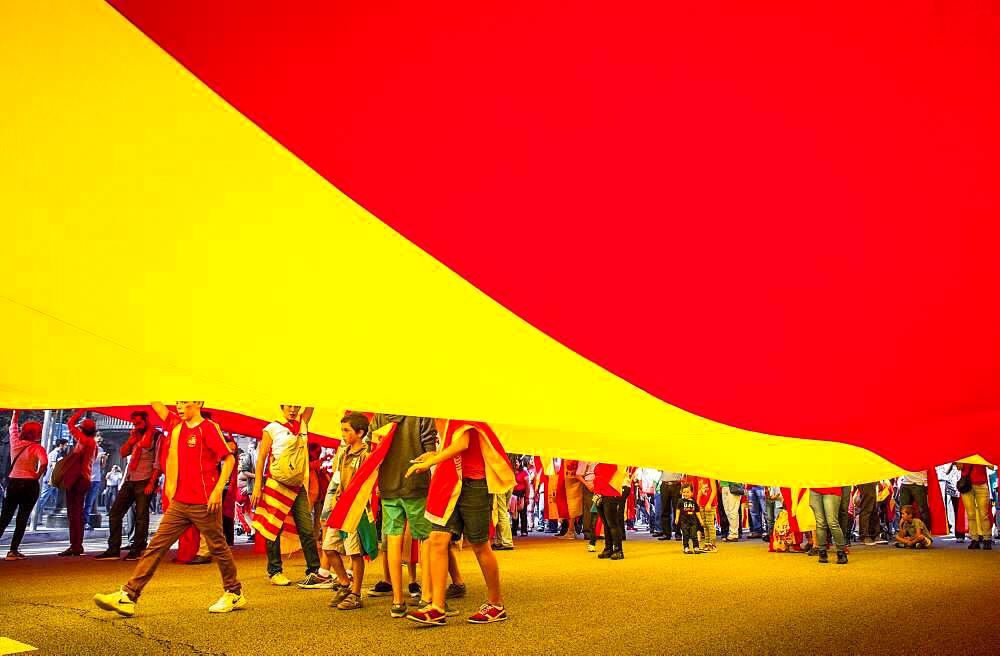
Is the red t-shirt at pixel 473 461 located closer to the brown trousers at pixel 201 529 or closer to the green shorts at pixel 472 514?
the green shorts at pixel 472 514

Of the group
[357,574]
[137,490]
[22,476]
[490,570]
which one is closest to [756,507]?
[137,490]

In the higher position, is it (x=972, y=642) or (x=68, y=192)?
(x=68, y=192)

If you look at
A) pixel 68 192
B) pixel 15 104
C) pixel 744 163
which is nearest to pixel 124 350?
pixel 68 192

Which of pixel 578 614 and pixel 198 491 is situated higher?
pixel 198 491

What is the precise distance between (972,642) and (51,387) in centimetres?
524

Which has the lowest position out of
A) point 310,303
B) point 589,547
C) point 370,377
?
point 589,547

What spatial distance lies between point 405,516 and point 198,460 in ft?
5.50

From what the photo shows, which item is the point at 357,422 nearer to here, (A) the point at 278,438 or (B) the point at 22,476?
(A) the point at 278,438

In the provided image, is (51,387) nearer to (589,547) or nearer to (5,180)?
(5,180)

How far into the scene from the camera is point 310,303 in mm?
2078

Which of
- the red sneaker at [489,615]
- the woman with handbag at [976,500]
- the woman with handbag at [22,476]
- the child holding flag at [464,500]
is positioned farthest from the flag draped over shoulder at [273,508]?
the woman with handbag at [976,500]

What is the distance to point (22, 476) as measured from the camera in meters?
10.2

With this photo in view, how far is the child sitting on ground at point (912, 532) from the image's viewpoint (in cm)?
1273

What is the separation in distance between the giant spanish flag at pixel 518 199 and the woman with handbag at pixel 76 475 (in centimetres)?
971
